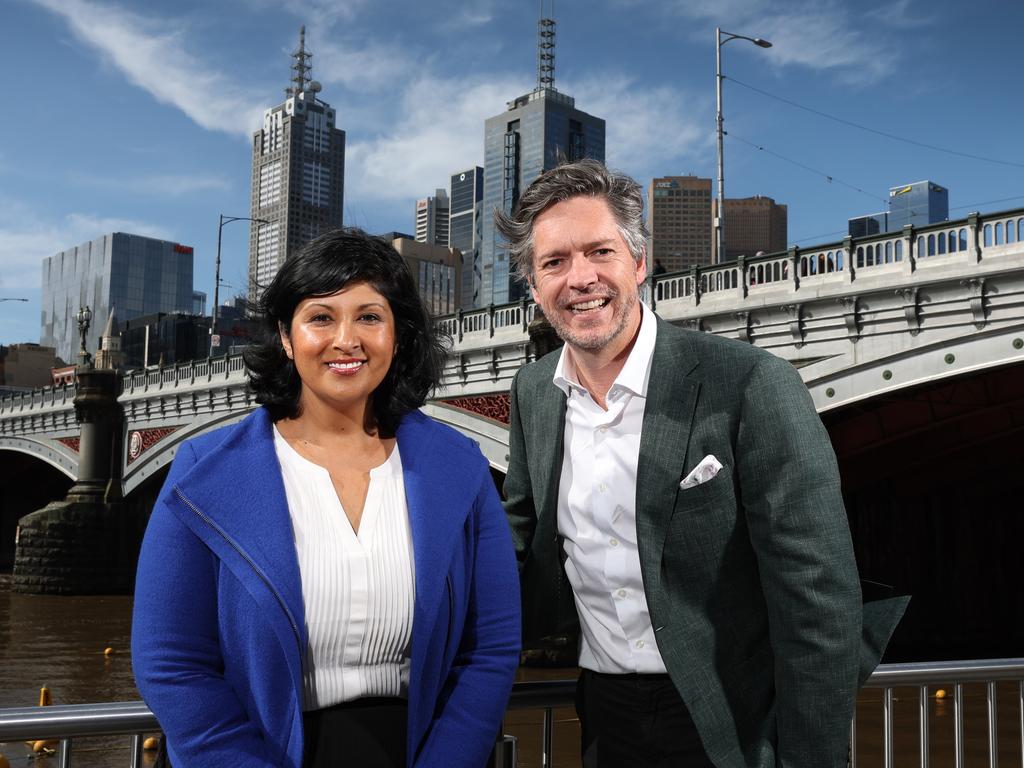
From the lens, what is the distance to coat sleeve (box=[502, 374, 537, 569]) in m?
2.26

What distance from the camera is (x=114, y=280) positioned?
135 m

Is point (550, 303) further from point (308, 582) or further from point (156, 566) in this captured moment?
point (156, 566)

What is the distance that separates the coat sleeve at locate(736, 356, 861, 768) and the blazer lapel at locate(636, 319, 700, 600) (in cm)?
16

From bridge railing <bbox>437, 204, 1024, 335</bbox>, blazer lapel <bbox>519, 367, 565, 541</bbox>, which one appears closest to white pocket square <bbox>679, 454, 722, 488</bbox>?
blazer lapel <bbox>519, 367, 565, 541</bbox>

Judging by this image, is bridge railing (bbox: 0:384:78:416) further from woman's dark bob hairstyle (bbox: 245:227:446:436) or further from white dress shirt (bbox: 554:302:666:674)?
white dress shirt (bbox: 554:302:666:674)

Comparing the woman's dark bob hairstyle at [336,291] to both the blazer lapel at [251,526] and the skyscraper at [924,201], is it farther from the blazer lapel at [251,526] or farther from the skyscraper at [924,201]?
the skyscraper at [924,201]

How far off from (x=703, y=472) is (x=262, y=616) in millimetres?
845

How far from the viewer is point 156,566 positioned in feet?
5.38

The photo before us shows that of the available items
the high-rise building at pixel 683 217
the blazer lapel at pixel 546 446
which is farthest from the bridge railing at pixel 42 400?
the high-rise building at pixel 683 217

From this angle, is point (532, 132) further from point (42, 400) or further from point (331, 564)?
point (331, 564)

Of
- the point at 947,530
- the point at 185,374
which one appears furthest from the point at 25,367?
the point at 947,530

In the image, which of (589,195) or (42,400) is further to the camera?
(42,400)

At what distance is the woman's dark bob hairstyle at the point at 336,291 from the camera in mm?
1866

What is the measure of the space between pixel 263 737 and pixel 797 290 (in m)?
11.6
